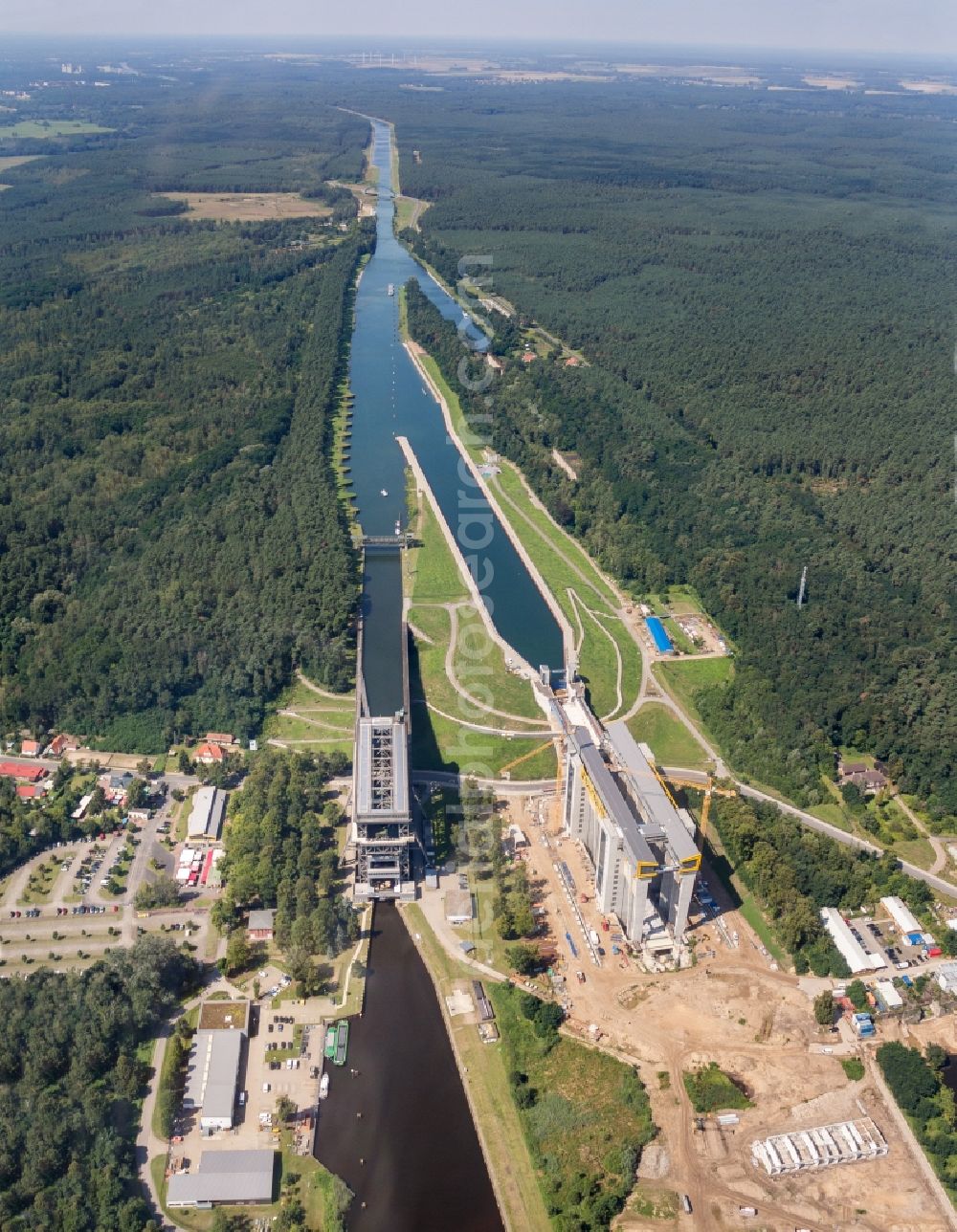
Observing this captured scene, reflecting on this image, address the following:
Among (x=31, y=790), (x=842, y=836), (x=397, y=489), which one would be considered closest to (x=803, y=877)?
(x=842, y=836)

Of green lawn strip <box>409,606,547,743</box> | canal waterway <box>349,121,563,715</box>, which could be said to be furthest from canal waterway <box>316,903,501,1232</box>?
canal waterway <box>349,121,563,715</box>

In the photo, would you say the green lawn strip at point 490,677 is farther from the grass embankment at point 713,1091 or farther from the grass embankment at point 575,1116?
the grass embankment at point 713,1091

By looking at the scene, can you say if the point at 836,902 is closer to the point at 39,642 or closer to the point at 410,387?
the point at 39,642

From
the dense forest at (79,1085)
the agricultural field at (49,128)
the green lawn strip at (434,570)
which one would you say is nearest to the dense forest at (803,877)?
the dense forest at (79,1085)

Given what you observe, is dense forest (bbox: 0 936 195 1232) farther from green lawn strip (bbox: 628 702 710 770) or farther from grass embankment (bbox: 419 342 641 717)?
grass embankment (bbox: 419 342 641 717)

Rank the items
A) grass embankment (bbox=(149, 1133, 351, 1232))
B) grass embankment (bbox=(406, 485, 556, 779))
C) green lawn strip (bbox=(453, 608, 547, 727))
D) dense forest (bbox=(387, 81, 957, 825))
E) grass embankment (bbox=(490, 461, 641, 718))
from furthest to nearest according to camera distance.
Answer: grass embankment (bbox=(490, 461, 641, 718)), dense forest (bbox=(387, 81, 957, 825)), green lawn strip (bbox=(453, 608, 547, 727)), grass embankment (bbox=(406, 485, 556, 779)), grass embankment (bbox=(149, 1133, 351, 1232))

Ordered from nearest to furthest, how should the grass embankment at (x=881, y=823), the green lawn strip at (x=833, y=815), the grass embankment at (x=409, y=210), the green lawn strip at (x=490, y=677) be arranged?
the grass embankment at (x=881, y=823)
the green lawn strip at (x=833, y=815)
the green lawn strip at (x=490, y=677)
the grass embankment at (x=409, y=210)

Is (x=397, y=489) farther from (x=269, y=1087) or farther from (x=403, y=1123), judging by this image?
(x=403, y=1123)
